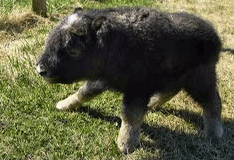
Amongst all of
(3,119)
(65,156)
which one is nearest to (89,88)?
(65,156)

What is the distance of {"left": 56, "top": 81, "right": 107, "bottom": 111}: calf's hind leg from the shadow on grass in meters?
0.21

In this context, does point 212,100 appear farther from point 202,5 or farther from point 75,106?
point 202,5

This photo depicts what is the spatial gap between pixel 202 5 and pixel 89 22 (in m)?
6.48

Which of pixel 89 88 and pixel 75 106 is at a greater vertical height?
pixel 89 88

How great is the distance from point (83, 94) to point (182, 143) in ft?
4.32

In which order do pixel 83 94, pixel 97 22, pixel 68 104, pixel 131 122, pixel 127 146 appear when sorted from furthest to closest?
pixel 68 104 → pixel 83 94 → pixel 127 146 → pixel 131 122 → pixel 97 22

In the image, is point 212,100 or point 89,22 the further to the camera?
point 212,100

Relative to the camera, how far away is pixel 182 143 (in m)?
3.70

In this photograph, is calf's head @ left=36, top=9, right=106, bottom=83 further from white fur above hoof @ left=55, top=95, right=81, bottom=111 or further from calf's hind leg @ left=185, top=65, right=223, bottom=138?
calf's hind leg @ left=185, top=65, right=223, bottom=138

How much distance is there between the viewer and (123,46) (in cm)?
299

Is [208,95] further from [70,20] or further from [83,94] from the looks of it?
[70,20]

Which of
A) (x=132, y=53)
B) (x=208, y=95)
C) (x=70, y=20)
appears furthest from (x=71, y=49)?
(x=208, y=95)

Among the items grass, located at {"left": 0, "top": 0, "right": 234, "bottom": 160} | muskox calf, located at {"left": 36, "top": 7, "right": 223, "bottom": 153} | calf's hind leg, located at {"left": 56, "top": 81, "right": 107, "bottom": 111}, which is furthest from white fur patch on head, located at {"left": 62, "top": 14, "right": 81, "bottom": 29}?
grass, located at {"left": 0, "top": 0, "right": 234, "bottom": 160}

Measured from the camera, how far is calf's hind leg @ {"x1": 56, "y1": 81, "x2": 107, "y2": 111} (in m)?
3.50
